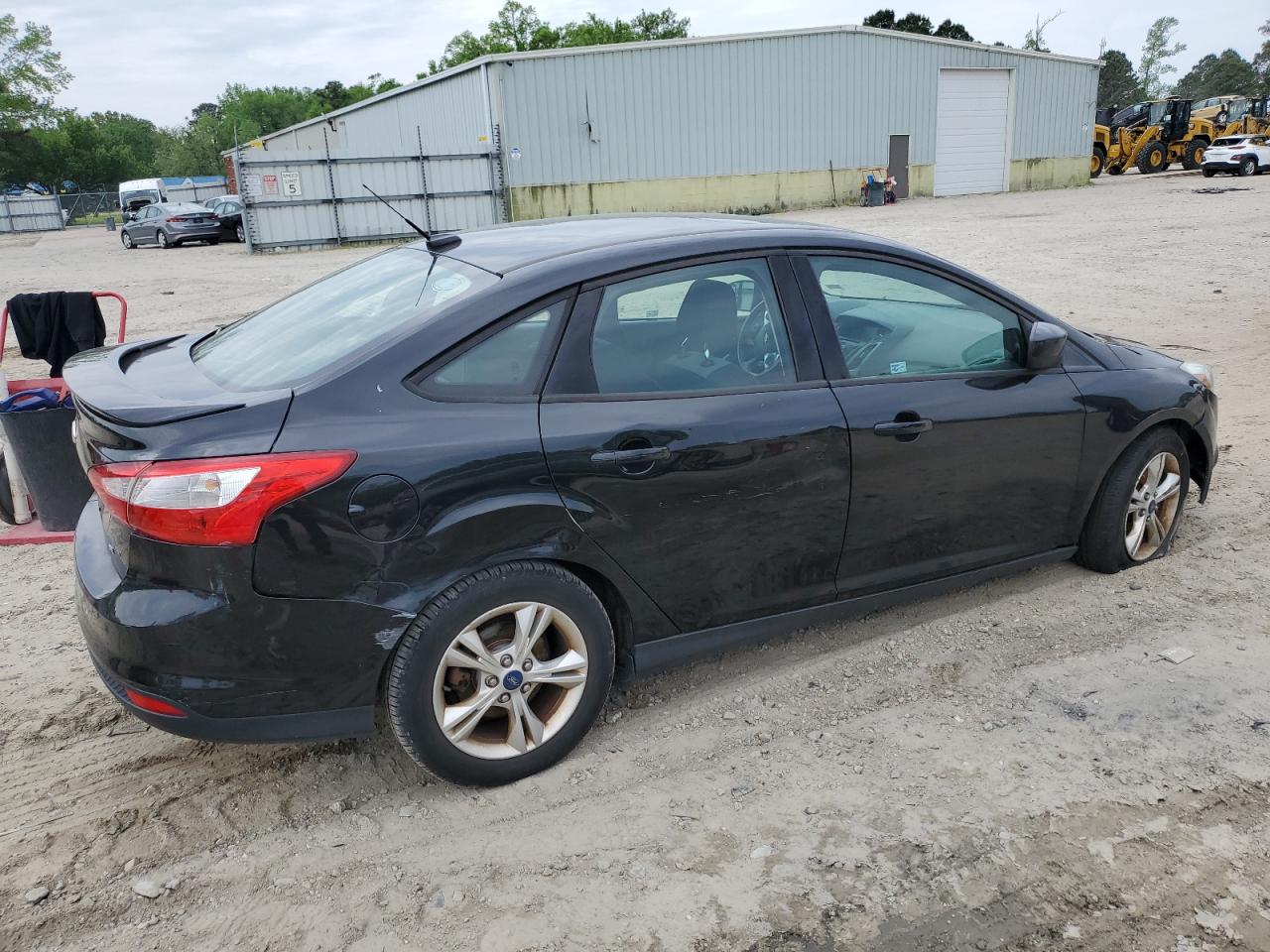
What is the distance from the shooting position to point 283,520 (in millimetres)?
2582

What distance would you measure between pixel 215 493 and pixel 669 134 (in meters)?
28.6

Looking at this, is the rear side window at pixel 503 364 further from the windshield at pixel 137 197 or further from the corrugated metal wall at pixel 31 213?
the corrugated metal wall at pixel 31 213

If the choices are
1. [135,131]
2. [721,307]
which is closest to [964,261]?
[721,307]

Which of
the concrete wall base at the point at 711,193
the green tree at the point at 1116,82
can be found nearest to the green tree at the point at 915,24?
the green tree at the point at 1116,82

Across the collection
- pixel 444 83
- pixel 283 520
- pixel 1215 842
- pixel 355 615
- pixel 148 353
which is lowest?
pixel 1215 842

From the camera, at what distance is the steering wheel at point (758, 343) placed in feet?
11.0

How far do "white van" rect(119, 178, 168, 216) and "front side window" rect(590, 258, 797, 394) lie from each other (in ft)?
150

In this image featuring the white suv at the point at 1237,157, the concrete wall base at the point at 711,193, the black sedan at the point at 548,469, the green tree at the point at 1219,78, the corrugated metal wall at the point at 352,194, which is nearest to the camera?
the black sedan at the point at 548,469

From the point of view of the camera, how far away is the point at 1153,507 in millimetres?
4371

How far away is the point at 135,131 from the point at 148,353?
134796mm

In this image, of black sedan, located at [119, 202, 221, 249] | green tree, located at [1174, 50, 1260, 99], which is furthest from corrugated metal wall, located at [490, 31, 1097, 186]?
green tree, located at [1174, 50, 1260, 99]

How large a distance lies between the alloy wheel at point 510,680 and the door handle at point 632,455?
0.47m

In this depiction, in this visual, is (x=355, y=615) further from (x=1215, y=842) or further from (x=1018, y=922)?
(x=1215, y=842)

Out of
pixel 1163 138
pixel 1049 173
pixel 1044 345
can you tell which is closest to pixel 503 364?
pixel 1044 345
